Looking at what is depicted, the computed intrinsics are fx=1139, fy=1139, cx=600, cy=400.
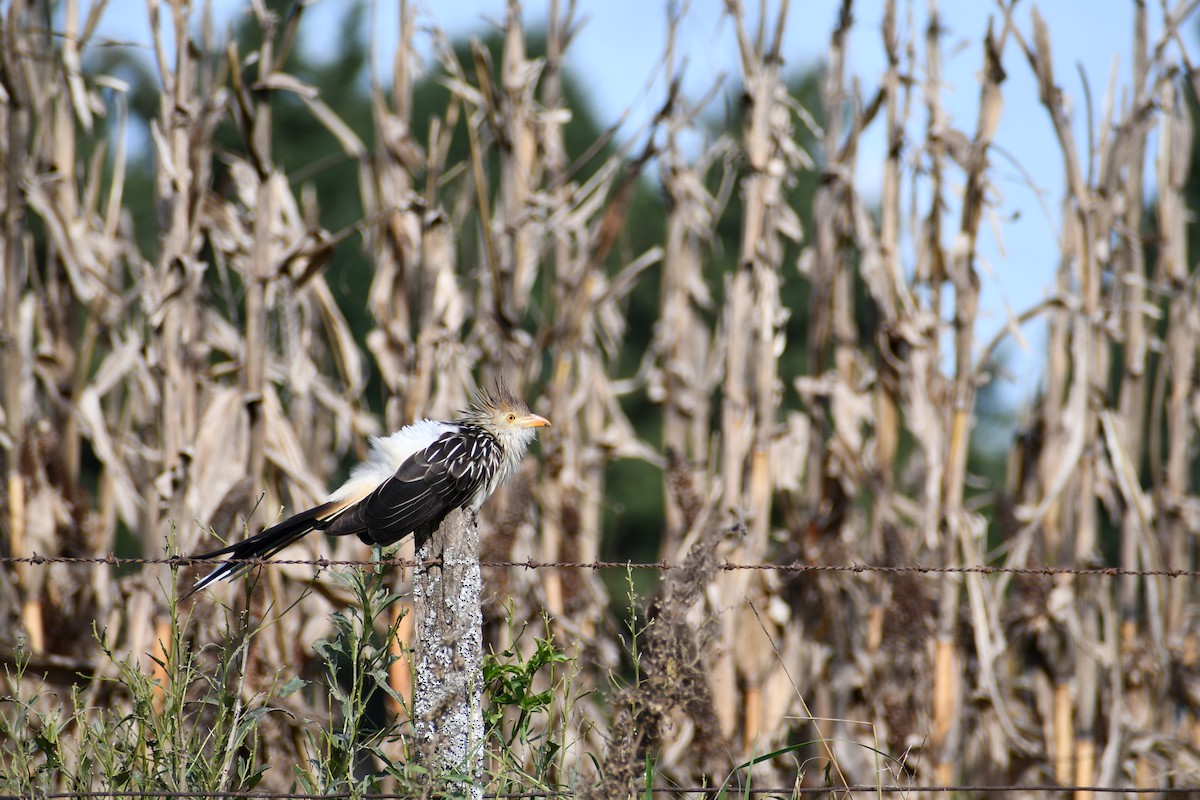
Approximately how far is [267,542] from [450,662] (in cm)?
62

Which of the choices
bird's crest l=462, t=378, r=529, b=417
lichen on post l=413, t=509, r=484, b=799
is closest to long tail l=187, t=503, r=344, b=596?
lichen on post l=413, t=509, r=484, b=799

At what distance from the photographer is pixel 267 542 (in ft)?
9.33

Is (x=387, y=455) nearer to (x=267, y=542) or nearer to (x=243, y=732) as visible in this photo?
(x=267, y=542)

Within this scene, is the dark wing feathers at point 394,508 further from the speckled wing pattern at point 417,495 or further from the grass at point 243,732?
the grass at point 243,732

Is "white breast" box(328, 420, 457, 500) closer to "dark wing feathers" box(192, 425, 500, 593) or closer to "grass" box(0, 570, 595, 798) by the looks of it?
"dark wing feathers" box(192, 425, 500, 593)

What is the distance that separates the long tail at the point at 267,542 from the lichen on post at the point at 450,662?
36 centimetres

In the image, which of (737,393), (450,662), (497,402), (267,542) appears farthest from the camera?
(737,393)

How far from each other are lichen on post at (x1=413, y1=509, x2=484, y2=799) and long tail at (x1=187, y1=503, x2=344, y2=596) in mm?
363

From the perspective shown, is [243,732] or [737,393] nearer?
[243,732]

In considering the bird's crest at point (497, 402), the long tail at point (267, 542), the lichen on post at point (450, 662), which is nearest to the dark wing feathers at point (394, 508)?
the long tail at point (267, 542)

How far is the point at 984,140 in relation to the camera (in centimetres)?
466

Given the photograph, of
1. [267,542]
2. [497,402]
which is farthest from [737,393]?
[267,542]

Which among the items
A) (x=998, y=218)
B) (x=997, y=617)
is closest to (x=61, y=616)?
(x=997, y=617)

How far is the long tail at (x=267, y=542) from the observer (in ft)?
9.01
